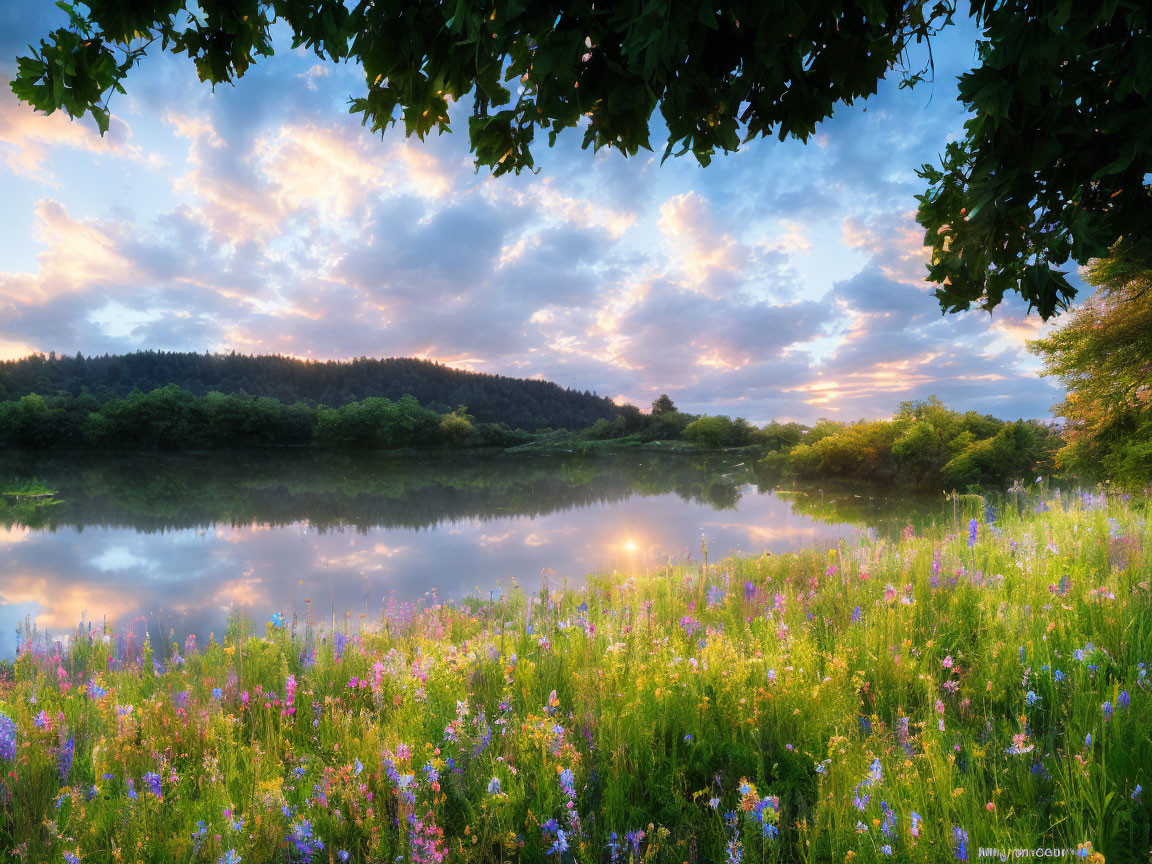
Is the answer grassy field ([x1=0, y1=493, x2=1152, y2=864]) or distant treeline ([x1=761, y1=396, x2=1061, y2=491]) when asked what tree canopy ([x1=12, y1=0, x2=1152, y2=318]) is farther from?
distant treeline ([x1=761, y1=396, x2=1061, y2=491])

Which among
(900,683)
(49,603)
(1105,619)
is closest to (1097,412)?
(1105,619)

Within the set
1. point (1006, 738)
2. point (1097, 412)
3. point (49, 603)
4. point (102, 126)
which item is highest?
point (102, 126)

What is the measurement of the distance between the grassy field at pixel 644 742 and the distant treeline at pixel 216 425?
4615 centimetres

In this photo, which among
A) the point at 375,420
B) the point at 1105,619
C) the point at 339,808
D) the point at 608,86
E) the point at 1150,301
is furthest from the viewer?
the point at 375,420

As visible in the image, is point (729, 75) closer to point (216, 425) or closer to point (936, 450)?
point (936, 450)

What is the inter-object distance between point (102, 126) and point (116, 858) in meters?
3.88

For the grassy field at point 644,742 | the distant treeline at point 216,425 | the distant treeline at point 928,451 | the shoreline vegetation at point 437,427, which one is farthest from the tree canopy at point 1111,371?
the distant treeline at point 216,425

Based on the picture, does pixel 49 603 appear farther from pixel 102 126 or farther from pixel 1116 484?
pixel 1116 484

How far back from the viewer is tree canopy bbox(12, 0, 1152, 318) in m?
2.56

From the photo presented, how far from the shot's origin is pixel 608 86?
9.97 ft

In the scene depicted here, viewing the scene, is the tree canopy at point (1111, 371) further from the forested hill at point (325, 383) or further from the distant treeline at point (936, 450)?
the forested hill at point (325, 383)

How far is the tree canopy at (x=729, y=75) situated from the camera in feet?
8.39

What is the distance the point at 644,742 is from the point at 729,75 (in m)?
4.08

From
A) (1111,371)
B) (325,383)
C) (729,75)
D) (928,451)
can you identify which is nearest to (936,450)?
(928,451)
